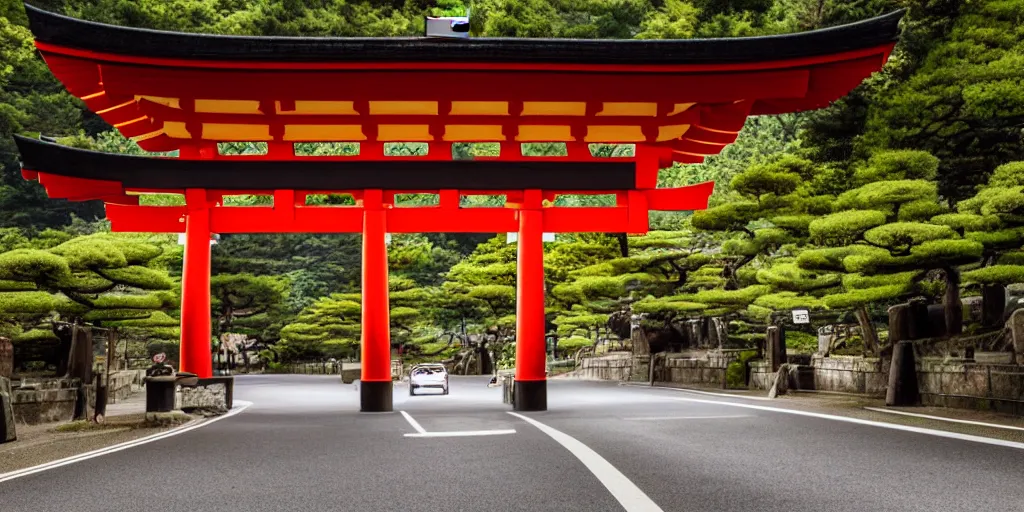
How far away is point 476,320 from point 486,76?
3495cm

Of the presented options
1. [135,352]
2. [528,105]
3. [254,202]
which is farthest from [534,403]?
[254,202]

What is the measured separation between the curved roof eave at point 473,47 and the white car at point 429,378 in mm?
16189

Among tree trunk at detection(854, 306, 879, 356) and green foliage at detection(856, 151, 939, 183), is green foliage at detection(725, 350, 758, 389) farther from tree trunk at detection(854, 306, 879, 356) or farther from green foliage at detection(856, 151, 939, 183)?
green foliage at detection(856, 151, 939, 183)

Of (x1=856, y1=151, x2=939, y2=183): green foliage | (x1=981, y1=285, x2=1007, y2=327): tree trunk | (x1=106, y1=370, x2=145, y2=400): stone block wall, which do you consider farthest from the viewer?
(x1=106, y1=370, x2=145, y2=400): stone block wall

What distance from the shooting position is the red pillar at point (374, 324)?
16.0m

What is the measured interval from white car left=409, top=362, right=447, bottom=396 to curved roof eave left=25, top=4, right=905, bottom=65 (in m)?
16.2

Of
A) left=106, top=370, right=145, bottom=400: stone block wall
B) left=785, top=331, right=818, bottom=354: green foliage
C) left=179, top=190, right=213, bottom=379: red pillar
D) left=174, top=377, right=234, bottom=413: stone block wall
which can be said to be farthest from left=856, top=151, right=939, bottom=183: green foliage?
left=106, top=370, right=145, bottom=400: stone block wall

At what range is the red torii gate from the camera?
1391 cm

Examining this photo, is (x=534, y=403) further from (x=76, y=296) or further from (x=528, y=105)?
(x=76, y=296)

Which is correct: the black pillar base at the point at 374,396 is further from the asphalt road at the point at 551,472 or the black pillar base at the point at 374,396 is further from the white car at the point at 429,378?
the white car at the point at 429,378

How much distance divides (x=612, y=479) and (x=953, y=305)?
1440cm

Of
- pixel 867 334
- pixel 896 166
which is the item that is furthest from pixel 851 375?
pixel 896 166

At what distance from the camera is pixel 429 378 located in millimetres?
28328

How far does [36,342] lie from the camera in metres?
20.9
